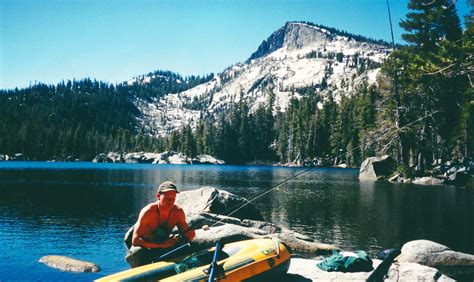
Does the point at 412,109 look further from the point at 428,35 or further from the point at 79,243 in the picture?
the point at 79,243

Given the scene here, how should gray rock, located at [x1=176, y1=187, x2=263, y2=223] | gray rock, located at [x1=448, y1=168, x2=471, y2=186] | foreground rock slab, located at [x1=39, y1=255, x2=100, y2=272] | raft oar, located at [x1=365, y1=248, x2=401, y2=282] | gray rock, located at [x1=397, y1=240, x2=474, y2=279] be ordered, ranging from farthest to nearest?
gray rock, located at [x1=448, y1=168, x2=471, y2=186] < gray rock, located at [x1=176, y1=187, x2=263, y2=223] < foreground rock slab, located at [x1=39, y1=255, x2=100, y2=272] < gray rock, located at [x1=397, y1=240, x2=474, y2=279] < raft oar, located at [x1=365, y1=248, x2=401, y2=282]

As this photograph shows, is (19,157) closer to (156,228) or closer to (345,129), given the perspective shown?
(345,129)

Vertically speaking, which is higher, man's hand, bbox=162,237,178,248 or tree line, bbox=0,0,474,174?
tree line, bbox=0,0,474,174

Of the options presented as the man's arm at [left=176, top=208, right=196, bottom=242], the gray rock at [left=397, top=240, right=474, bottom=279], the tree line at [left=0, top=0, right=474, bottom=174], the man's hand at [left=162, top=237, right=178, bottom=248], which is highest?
the tree line at [left=0, top=0, right=474, bottom=174]

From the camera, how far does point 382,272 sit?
920 centimetres

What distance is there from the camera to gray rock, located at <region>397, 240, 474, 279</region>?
1324 centimetres

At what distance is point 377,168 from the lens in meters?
62.6

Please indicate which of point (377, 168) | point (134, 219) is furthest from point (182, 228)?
point (377, 168)

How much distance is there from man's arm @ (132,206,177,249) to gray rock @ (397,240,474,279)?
892cm

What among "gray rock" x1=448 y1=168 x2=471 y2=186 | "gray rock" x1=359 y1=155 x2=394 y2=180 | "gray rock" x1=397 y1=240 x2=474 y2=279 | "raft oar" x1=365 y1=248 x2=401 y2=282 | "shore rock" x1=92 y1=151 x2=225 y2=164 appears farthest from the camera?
"shore rock" x1=92 y1=151 x2=225 y2=164

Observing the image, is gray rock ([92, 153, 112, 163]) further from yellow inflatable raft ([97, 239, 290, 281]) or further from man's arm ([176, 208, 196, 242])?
yellow inflatable raft ([97, 239, 290, 281])

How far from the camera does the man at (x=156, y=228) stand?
9.66 m

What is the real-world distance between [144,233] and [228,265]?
7.91 feet

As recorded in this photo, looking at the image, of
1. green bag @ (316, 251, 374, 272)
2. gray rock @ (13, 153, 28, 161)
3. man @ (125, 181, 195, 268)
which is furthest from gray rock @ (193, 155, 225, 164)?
man @ (125, 181, 195, 268)
